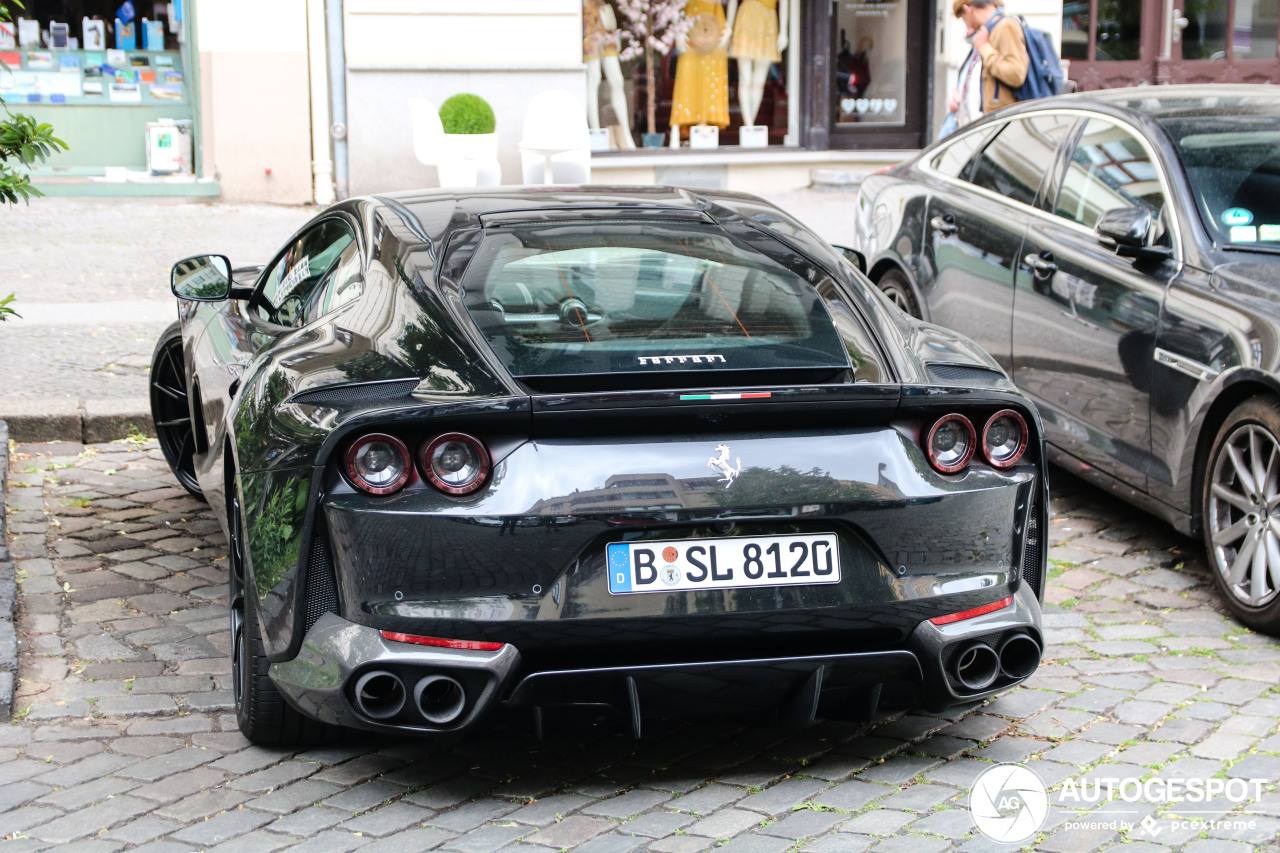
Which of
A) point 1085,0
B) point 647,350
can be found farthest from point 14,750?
point 1085,0

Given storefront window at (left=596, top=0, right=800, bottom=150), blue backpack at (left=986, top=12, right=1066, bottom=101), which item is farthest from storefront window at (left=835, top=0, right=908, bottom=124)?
blue backpack at (left=986, top=12, right=1066, bottom=101)

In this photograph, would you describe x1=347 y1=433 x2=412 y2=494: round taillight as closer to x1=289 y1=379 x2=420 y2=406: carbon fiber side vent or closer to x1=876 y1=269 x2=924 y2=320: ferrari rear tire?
x1=289 y1=379 x2=420 y2=406: carbon fiber side vent

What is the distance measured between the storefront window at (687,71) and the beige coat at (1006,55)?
6763mm

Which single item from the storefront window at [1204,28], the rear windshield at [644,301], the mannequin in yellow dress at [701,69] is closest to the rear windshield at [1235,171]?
the rear windshield at [644,301]

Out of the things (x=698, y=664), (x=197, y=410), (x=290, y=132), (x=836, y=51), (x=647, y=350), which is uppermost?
(x=836, y=51)

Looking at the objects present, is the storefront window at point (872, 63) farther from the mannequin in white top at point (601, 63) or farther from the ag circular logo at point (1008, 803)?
the ag circular logo at point (1008, 803)

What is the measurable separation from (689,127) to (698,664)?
46.2 feet

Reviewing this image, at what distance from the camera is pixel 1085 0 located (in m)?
17.0

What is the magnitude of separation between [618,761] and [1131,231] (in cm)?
274

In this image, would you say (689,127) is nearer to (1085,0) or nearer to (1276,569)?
(1085,0)

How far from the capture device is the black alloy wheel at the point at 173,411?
6.01 m

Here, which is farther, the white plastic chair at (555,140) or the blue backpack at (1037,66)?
the white plastic chair at (555,140)

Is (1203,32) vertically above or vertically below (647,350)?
above

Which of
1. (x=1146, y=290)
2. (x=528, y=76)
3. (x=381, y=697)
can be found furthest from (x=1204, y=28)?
(x=381, y=697)
